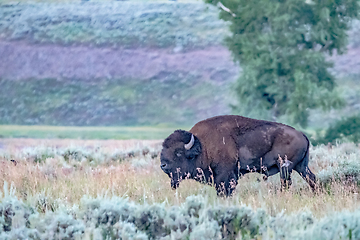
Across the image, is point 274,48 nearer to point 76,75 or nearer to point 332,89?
point 332,89

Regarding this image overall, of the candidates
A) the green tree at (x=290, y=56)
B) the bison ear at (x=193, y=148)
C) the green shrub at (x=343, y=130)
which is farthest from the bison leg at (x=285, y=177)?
the green shrub at (x=343, y=130)

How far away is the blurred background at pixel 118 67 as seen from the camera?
48.7 metres

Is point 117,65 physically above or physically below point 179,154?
below

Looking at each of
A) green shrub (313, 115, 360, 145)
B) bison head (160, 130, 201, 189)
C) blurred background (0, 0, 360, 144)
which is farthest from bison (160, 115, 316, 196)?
blurred background (0, 0, 360, 144)

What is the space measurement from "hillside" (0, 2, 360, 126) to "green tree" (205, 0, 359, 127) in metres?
27.2

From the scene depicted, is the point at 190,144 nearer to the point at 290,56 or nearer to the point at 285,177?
the point at 285,177

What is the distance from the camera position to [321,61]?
1858 centimetres

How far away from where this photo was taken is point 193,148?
7.26 meters

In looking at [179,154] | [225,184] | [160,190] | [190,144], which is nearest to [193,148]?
[190,144]

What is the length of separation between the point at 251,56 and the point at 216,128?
11795 millimetres

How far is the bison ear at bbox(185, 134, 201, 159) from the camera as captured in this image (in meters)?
7.22

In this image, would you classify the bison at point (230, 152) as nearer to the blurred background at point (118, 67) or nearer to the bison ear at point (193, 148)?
the bison ear at point (193, 148)

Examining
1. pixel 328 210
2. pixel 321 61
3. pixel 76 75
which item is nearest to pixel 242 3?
pixel 321 61

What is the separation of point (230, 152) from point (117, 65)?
50.1 m
